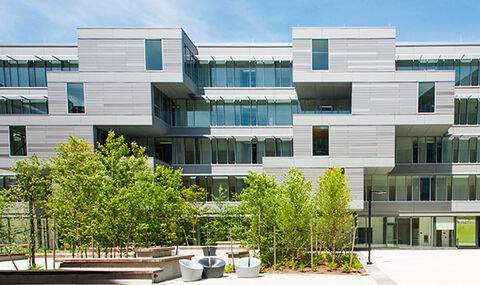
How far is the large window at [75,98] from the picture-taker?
30625mm

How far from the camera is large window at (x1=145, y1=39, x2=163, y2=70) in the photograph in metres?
31.2

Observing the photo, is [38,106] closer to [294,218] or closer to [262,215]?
[262,215]

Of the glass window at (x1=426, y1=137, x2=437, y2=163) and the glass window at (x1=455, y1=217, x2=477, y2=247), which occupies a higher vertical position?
the glass window at (x1=426, y1=137, x2=437, y2=163)

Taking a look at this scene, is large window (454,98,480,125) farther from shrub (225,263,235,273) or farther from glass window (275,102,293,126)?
shrub (225,263,235,273)

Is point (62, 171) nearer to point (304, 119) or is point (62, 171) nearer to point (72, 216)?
point (72, 216)

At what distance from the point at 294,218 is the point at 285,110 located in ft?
58.7

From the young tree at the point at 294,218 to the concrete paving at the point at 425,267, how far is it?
4507 mm

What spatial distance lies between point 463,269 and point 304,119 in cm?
1611

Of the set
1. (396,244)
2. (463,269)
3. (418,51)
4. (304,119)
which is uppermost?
(418,51)

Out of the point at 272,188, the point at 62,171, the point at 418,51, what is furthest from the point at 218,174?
the point at 418,51

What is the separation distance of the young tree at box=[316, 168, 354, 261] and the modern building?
26.9 ft

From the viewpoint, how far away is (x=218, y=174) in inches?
1404

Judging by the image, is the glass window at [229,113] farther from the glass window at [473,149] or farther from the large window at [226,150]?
the glass window at [473,149]

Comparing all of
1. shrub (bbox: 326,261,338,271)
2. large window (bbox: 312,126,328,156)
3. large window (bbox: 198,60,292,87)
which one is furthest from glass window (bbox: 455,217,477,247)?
large window (bbox: 198,60,292,87)
